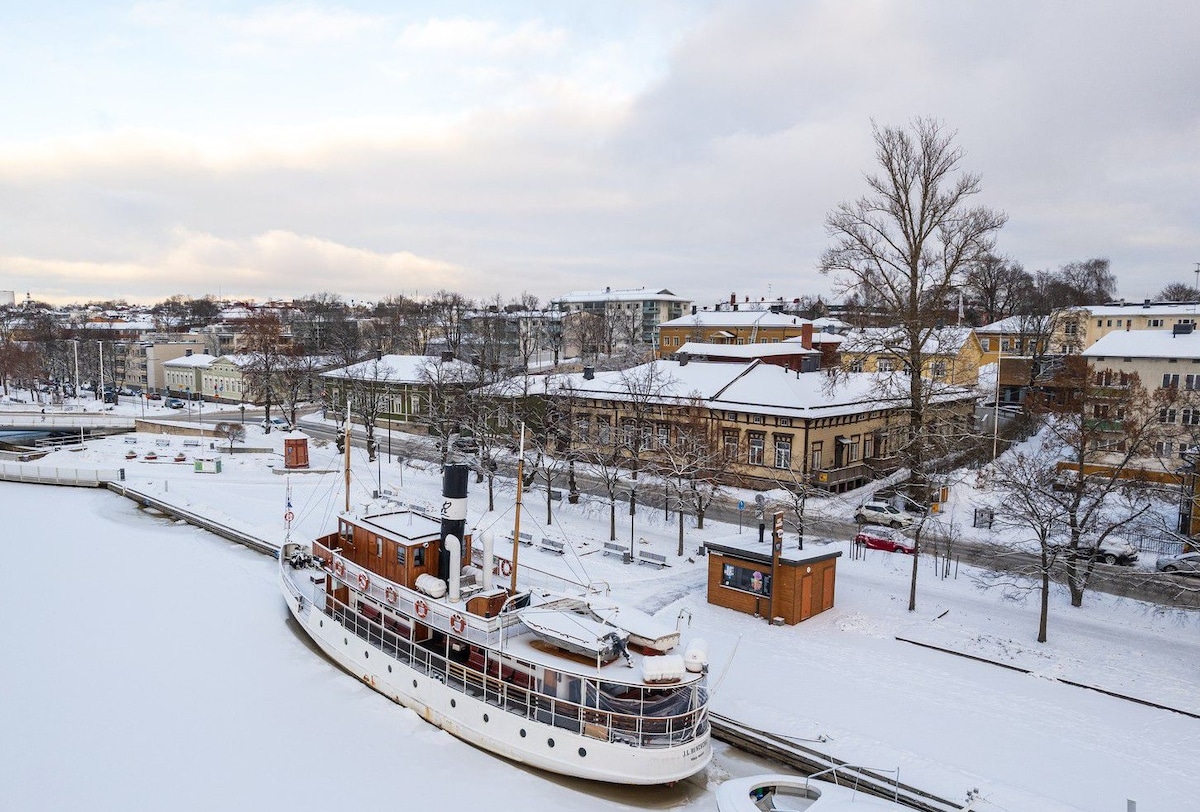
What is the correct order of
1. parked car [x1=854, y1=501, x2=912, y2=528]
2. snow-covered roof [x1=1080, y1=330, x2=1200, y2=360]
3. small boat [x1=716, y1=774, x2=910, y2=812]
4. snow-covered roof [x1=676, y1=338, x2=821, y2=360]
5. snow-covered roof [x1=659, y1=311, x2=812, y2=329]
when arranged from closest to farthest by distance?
small boat [x1=716, y1=774, x2=910, y2=812], parked car [x1=854, y1=501, x2=912, y2=528], snow-covered roof [x1=1080, y1=330, x2=1200, y2=360], snow-covered roof [x1=676, y1=338, x2=821, y2=360], snow-covered roof [x1=659, y1=311, x2=812, y2=329]

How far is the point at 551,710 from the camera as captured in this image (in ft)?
52.5

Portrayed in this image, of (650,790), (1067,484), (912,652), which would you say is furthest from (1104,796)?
(1067,484)

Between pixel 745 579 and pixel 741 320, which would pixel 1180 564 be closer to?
pixel 745 579

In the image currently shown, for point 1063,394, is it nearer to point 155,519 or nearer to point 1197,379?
point 1197,379

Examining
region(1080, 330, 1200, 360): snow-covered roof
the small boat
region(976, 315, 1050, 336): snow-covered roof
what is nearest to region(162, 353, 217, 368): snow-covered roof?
region(976, 315, 1050, 336): snow-covered roof

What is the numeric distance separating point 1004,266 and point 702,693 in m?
91.8

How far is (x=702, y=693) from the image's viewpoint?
52.1 ft

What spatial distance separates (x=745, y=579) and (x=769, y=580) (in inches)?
32.5

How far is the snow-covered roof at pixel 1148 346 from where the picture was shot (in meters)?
42.8

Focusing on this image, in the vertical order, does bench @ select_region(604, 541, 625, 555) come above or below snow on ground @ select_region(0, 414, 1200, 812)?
above

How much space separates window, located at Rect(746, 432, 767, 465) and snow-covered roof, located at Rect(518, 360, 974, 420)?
1305 mm

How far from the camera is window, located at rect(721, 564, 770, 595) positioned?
22625 mm

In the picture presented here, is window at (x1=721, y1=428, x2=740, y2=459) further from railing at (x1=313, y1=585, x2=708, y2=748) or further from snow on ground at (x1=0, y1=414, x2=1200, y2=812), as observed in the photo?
railing at (x1=313, y1=585, x2=708, y2=748)

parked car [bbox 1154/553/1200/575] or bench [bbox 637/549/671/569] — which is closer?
parked car [bbox 1154/553/1200/575]
